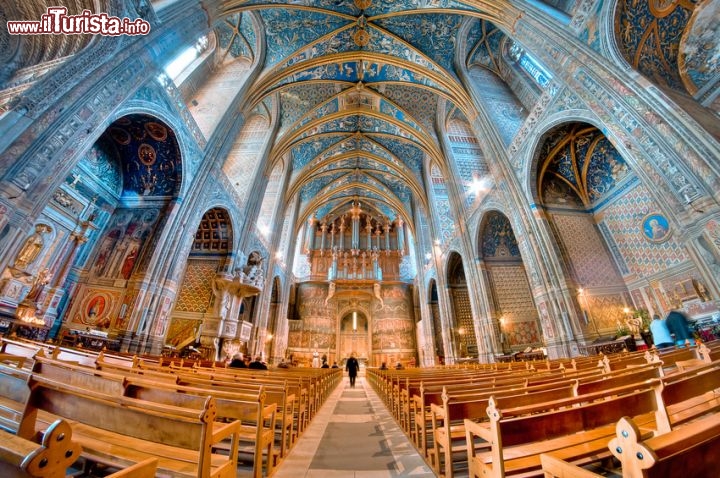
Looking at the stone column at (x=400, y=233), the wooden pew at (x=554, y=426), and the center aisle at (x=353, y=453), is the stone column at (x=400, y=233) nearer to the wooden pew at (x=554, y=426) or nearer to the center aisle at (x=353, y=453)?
the center aisle at (x=353, y=453)

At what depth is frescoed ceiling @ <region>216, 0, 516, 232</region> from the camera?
10.3 meters

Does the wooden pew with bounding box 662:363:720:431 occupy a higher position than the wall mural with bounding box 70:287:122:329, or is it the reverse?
the wall mural with bounding box 70:287:122:329

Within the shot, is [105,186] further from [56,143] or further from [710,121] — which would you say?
[710,121]

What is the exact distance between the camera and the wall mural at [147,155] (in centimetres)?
750

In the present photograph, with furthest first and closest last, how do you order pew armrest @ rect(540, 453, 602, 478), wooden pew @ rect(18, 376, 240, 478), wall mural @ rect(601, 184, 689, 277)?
wall mural @ rect(601, 184, 689, 277), wooden pew @ rect(18, 376, 240, 478), pew armrest @ rect(540, 453, 602, 478)

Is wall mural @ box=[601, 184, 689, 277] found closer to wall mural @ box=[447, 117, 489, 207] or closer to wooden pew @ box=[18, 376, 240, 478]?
wall mural @ box=[447, 117, 489, 207]

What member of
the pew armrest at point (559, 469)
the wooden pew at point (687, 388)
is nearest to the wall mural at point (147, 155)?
the pew armrest at point (559, 469)

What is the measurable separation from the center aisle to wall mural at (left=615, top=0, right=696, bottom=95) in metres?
8.86

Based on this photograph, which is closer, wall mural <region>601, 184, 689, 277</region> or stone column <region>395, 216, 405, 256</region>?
wall mural <region>601, 184, 689, 277</region>

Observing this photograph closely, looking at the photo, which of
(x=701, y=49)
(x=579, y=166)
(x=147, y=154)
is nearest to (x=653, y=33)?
(x=701, y=49)

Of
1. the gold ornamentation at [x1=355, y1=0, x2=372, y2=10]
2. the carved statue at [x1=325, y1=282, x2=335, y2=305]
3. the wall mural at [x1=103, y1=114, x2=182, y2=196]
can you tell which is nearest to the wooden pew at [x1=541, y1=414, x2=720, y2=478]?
the wall mural at [x1=103, y1=114, x2=182, y2=196]

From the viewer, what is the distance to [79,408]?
1160 mm

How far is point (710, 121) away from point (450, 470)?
25.7ft

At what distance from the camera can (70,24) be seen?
17.0 feet
